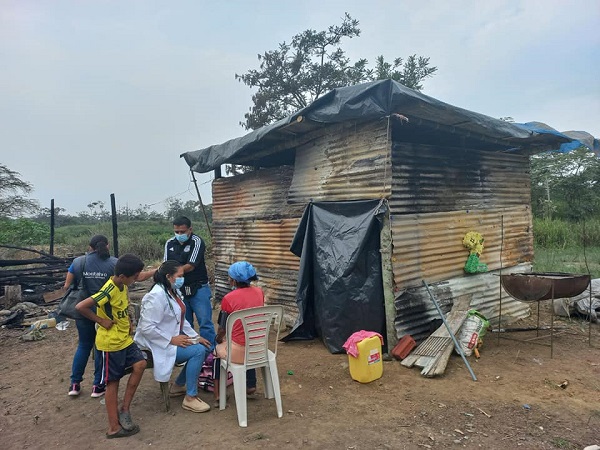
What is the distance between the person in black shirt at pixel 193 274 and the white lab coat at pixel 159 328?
3.61 feet

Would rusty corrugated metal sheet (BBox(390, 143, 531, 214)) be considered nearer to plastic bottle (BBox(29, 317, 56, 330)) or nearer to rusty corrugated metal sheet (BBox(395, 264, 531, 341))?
rusty corrugated metal sheet (BBox(395, 264, 531, 341))

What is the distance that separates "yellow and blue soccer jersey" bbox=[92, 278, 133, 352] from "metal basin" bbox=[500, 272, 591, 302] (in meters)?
4.72

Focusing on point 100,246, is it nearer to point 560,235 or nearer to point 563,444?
point 563,444

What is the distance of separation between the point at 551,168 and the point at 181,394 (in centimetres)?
2745

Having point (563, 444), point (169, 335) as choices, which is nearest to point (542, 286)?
point (563, 444)

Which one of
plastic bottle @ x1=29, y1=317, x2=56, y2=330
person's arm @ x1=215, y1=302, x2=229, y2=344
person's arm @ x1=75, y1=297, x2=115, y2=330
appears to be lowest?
plastic bottle @ x1=29, y1=317, x2=56, y2=330

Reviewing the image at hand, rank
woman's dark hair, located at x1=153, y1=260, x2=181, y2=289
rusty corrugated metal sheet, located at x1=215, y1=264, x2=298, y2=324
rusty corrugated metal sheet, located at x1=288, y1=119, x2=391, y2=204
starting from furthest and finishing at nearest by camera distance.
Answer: rusty corrugated metal sheet, located at x1=215, y1=264, x2=298, y2=324 → rusty corrugated metal sheet, located at x1=288, y1=119, x2=391, y2=204 → woman's dark hair, located at x1=153, y1=260, x2=181, y2=289

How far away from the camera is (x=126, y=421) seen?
3.21m

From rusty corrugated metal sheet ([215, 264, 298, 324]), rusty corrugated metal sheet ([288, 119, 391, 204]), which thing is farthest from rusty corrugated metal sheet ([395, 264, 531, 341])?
rusty corrugated metal sheet ([215, 264, 298, 324])

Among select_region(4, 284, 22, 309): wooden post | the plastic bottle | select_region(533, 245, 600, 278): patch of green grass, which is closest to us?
the plastic bottle

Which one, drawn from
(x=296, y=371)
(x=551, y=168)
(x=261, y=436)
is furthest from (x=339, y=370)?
(x=551, y=168)

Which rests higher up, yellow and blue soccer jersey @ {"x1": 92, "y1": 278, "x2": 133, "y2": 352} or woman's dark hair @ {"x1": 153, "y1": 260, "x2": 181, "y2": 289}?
woman's dark hair @ {"x1": 153, "y1": 260, "x2": 181, "y2": 289}

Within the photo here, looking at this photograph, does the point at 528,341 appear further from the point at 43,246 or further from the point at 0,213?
the point at 0,213

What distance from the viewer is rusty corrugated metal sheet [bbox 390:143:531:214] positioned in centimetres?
516
